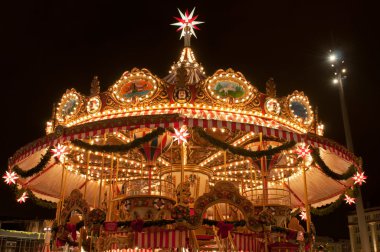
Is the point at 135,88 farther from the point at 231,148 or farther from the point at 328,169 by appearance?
the point at 328,169

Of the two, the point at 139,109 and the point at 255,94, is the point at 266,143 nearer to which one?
the point at 255,94

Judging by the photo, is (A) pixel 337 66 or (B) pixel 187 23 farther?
(A) pixel 337 66

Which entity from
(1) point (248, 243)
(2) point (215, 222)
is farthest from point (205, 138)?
(1) point (248, 243)

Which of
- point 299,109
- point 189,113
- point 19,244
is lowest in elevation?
point 19,244

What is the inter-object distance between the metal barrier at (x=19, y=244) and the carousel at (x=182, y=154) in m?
21.9

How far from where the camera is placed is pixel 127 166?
15.8 metres

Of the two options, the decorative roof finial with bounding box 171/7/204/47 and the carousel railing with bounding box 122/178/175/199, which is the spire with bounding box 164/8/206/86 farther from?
the carousel railing with bounding box 122/178/175/199

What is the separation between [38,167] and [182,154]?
4183mm

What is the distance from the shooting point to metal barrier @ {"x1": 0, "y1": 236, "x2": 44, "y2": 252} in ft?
109

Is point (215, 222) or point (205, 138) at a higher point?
point (205, 138)

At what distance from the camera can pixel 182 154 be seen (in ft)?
32.9

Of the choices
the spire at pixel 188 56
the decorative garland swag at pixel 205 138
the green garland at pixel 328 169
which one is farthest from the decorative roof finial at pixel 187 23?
the green garland at pixel 328 169

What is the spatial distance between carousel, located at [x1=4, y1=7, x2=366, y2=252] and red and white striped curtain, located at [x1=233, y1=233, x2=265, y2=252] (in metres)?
0.03

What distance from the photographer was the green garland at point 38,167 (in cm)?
1130
